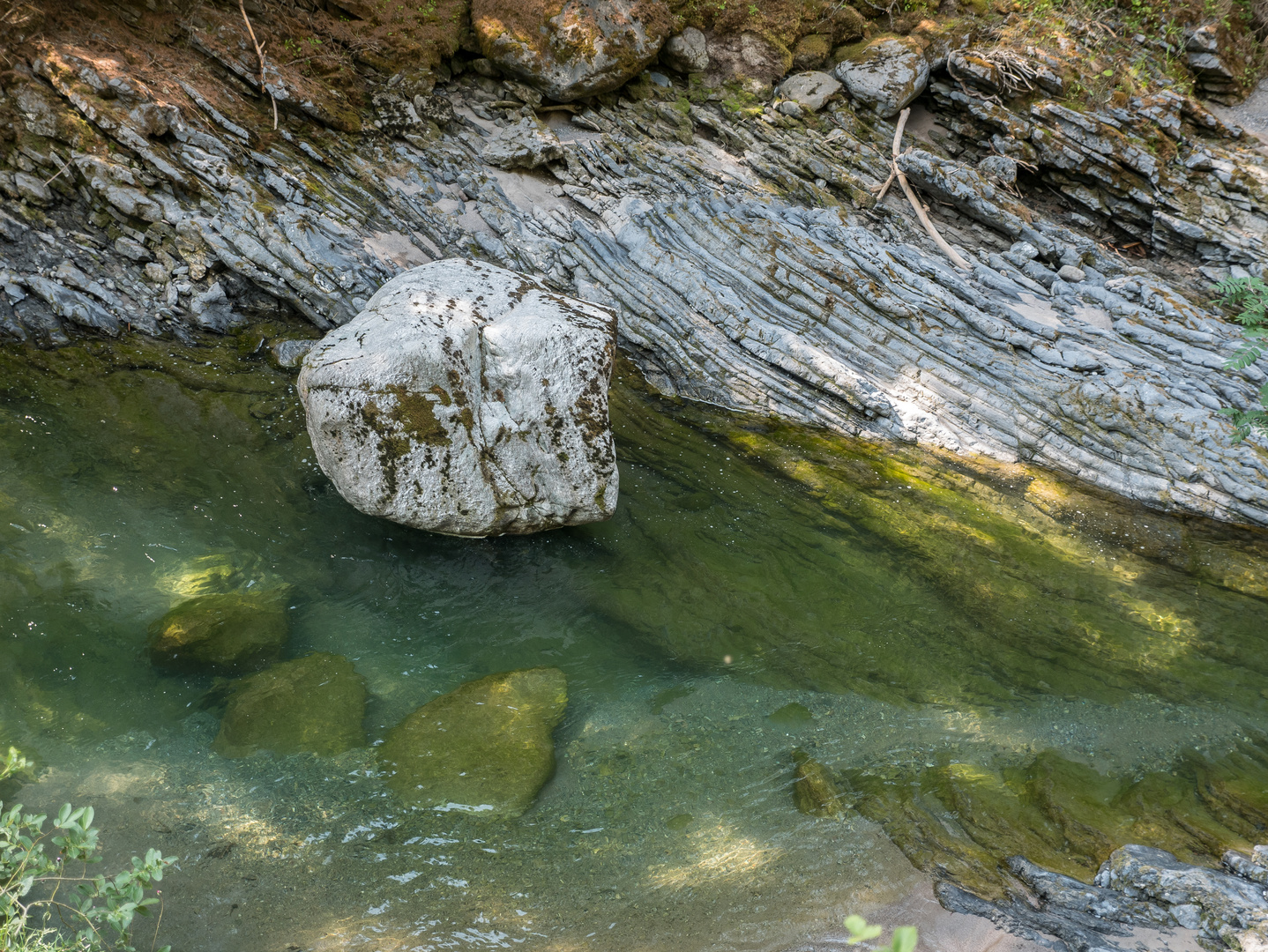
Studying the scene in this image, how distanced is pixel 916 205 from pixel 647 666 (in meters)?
10.5

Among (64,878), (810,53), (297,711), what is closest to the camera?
(64,878)

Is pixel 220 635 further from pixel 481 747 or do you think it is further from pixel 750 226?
pixel 750 226

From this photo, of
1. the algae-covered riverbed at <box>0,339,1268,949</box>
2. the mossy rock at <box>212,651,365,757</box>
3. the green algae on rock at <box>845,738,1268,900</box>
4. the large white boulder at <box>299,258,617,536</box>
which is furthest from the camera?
the large white boulder at <box>299,258,617,536</box>

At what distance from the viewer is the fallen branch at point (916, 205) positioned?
481 inches

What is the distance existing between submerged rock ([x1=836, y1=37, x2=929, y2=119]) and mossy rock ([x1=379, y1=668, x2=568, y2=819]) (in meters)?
13.2

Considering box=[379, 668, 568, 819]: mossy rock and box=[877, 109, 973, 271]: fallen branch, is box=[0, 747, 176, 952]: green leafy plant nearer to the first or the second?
box=[379, 668, 568, 819]: mossy rock

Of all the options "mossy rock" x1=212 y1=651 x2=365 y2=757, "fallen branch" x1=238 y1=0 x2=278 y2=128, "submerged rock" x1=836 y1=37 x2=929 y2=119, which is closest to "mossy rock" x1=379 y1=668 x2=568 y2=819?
"mossy rock" x1=212 y1=651 x2=365 y2=757

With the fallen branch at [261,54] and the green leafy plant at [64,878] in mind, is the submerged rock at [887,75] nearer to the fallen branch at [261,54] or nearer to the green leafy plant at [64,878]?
the fallen branch at [261,54]

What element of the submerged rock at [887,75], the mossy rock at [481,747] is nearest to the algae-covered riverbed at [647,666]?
the mossy rock at [481,747]

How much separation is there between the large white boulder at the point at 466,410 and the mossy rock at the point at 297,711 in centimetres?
180

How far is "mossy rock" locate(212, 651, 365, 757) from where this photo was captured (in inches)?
211

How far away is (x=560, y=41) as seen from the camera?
13.2 meters

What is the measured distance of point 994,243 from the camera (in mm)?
12883

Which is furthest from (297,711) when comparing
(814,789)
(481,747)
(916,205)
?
(916,205)
